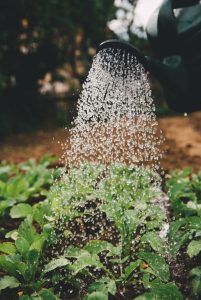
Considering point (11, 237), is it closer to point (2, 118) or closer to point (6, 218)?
point (6, 218)

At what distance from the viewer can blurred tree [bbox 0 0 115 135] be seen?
790 centimetres

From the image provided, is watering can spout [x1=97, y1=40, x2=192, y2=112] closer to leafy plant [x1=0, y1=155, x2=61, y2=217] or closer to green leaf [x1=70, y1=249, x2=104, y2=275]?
green leaf [x1=70, y1=249, x2=104, y2=275]

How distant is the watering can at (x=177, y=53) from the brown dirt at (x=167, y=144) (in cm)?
330

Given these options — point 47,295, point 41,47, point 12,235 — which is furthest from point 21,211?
point 41,47

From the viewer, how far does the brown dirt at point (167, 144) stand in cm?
589

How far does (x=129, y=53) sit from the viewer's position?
1.81 m

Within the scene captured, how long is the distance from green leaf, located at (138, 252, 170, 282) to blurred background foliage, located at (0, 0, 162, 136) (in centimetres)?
590

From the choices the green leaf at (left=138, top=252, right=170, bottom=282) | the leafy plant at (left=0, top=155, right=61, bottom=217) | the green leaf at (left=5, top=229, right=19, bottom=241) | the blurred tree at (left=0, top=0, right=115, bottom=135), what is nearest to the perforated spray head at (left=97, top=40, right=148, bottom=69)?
the green leaf at (left=138, top=252, right=170, bottom=282)

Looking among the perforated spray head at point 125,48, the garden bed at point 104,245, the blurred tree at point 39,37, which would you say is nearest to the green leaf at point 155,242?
the garden bed at point 104,245

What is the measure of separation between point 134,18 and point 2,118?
12.2ft

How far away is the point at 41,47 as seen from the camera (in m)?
8.51

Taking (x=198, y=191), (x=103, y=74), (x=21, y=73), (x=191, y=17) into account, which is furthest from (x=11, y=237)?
(x=21, y=73)

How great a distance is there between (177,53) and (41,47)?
687cm

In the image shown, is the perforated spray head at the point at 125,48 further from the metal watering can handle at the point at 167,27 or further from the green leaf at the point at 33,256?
the green leaf at the point at 33,256
